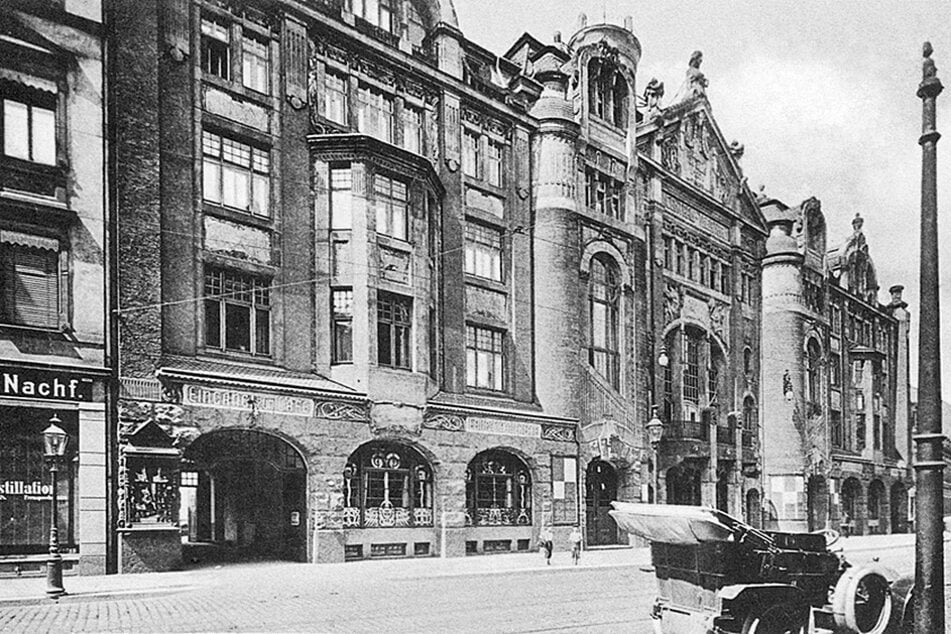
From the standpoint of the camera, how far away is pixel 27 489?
18.2 m

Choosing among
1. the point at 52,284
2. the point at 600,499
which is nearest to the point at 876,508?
the point at 600,499

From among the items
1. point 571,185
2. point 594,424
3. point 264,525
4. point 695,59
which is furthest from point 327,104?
point 695,59

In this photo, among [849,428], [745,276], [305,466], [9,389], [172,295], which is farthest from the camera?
[849,428]

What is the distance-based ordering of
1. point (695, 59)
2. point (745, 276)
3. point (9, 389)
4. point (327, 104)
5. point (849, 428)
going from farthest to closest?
point (849, 428)
point (745, 276)
point (695, 59)
point (327, 104)
point (9, 389)

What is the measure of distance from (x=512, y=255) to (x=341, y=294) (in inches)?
313

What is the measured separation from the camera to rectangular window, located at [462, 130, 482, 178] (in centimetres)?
2892

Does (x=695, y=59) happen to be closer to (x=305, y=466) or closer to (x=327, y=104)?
(x=327, y=104)

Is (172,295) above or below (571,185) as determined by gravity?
below

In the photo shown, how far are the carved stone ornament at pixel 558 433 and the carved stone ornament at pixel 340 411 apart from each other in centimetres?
785

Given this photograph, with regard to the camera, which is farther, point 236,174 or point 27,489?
point 236,174

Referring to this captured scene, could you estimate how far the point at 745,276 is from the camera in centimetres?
4350

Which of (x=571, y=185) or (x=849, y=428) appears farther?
(x=849, y=428)

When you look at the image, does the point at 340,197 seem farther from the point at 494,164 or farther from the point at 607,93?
the point at 607,93

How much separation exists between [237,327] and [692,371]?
23152 mm
